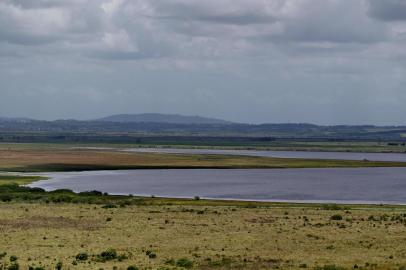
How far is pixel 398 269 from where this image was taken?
34719 millimetres

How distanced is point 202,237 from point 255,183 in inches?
2363

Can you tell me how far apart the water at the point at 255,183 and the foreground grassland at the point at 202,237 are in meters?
18.3

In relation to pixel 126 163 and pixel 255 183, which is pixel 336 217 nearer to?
pixel 255 183

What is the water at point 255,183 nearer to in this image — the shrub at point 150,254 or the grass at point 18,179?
the grass at point 18,179

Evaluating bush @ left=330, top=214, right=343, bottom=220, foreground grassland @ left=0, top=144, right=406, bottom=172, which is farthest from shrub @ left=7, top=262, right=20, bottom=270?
foreground grassland @ left=0, top=144, right=406, bottom=172

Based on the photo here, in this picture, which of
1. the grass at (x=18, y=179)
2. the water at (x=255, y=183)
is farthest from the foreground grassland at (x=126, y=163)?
the grass at (x=18, y=179)

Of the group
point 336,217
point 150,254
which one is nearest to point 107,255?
point 150,254

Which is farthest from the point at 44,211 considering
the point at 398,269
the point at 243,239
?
the point at 398,269

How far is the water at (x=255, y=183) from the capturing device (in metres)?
86.5

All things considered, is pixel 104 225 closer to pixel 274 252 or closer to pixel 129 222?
pixel 129 222

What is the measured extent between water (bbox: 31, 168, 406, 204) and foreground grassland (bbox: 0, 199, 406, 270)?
18.3 m

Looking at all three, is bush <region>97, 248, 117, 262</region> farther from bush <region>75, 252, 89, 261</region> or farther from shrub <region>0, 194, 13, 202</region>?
shrub <region>0, 194, 13, 202</region>

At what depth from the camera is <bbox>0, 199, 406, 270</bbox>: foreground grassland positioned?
3784 cm

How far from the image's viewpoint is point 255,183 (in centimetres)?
10650
